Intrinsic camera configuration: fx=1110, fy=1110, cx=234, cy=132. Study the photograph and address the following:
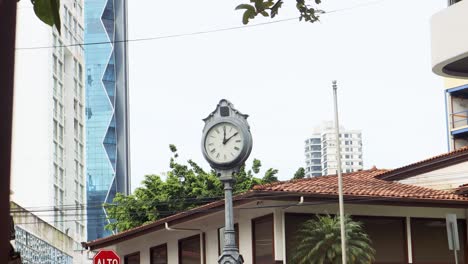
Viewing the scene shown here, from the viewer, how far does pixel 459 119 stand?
6662 cm

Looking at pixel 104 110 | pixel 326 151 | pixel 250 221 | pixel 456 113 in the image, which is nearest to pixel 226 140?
pixel 250 221

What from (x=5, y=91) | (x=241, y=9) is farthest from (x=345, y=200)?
(x=5, y=91)

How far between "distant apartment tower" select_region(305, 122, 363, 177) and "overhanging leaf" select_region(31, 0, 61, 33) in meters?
104

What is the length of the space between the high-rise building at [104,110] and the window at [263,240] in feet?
425

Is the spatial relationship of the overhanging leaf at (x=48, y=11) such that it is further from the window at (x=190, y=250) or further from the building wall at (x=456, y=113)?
the building wall at (x=456, y=113)

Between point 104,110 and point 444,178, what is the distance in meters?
130

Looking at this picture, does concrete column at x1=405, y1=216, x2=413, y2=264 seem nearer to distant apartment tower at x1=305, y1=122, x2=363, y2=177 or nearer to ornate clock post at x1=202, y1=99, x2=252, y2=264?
ornate clock post at x1=202, y1=99, x2=252, y2=264

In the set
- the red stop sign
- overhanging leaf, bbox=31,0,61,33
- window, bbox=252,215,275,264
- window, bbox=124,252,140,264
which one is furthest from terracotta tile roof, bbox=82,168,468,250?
overhanging leaf, bbox=31,0,61,33

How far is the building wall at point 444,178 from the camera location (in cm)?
3156

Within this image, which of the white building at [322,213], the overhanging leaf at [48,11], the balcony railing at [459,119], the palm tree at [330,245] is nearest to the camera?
the overhanging leaf at [48,11]

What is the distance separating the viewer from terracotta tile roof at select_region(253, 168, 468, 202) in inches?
1071

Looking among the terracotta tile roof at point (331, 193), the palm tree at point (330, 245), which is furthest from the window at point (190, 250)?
the palm tree at point (330, 245)

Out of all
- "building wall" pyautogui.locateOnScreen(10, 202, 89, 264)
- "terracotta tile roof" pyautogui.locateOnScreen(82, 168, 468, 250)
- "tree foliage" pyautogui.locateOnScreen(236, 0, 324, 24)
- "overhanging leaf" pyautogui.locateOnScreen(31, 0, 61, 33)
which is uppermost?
"building wall" pyautogui.locateOnScreen(10, 202, 89, 264)

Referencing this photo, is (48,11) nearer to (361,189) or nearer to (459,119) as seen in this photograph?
(361,189)
